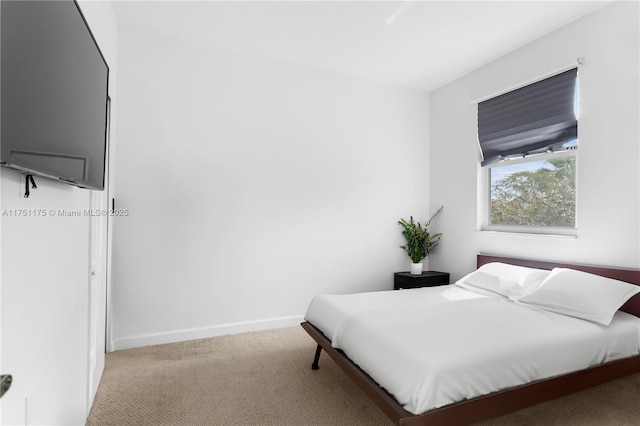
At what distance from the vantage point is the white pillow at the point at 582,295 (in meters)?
2.19

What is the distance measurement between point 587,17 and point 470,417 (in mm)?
3167

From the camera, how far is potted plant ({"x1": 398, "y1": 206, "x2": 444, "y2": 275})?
4.04 metres

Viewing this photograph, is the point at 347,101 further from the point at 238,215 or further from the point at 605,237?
the point at 605,237

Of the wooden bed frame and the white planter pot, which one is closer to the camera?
the wooden bed frame

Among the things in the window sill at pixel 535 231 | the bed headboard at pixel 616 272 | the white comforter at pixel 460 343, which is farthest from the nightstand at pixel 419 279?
the white comforter at pixel 460 343

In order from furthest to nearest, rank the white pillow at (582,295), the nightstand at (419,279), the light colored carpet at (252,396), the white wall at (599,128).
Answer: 1. the nightstand at (419,279)
2. the white wall at (599,128)
3. the white pillow at (582,295)
4. the light colored carpet at (252,396)

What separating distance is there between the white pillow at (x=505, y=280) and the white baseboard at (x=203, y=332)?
1817 millimetres

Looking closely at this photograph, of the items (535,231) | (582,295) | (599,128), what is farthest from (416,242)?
(599,128)

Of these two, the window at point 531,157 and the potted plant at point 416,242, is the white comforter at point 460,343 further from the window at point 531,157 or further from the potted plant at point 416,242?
the potted plant at point 416,242

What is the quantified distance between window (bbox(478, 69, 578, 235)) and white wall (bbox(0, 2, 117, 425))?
11.6 ft

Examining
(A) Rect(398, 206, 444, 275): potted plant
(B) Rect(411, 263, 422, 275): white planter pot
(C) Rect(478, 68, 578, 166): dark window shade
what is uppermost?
(C) Rect(478, 68, 578, 166): dark window shade

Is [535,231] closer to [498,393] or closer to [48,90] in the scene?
[498,393]

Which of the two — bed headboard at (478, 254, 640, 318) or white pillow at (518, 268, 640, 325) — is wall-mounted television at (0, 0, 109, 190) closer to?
white pillow at (518, 268, 640, 325)

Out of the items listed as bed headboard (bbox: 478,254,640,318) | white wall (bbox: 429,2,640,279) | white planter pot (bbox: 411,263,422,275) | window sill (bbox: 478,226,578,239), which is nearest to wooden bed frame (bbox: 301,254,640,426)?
bed headboard (bbox: 478,254,640,318)
